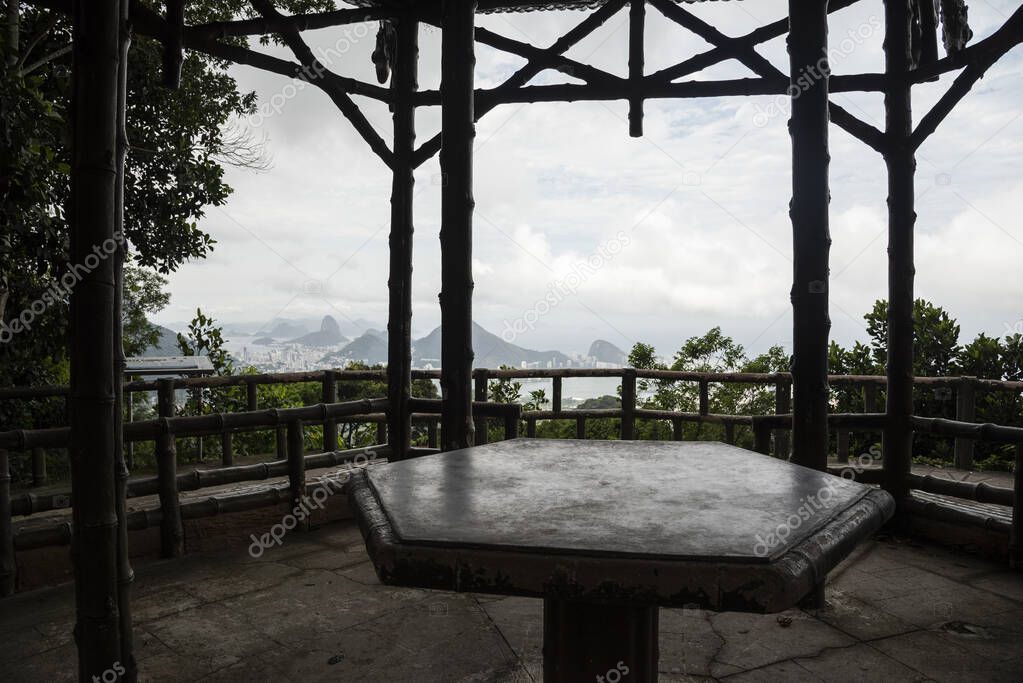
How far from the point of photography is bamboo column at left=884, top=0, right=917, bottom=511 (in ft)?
13.1

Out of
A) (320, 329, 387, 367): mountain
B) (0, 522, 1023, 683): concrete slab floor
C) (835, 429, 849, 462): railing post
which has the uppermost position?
(320, 329, 387, 367): mountain

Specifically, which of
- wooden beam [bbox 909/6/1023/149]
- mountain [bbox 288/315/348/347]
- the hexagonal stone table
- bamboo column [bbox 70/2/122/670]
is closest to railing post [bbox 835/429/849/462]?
wooden beam [bbox 909/6/1023/149]

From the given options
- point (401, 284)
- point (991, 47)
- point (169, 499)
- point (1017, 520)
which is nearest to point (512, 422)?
point (401, 284)

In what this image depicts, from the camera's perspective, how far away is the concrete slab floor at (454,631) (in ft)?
8.16

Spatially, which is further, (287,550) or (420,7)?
(420,7)

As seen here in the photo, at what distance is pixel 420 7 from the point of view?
15.9 ft

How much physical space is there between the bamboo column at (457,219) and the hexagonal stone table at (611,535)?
179 cm

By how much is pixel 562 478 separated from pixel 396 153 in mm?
3510

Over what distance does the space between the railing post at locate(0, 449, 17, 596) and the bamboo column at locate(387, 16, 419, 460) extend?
7.13ft

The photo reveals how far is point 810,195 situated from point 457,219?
181 cm

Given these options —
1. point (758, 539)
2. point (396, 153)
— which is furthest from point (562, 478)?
point (396, 153)

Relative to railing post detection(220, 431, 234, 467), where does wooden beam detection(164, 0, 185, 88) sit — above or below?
above

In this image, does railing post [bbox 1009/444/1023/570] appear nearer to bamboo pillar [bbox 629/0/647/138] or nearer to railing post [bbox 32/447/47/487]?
bamboo pillar [bbox 629/0/647/138]

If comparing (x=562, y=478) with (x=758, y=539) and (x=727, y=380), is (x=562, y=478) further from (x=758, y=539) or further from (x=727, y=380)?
(x=727, y=380)
